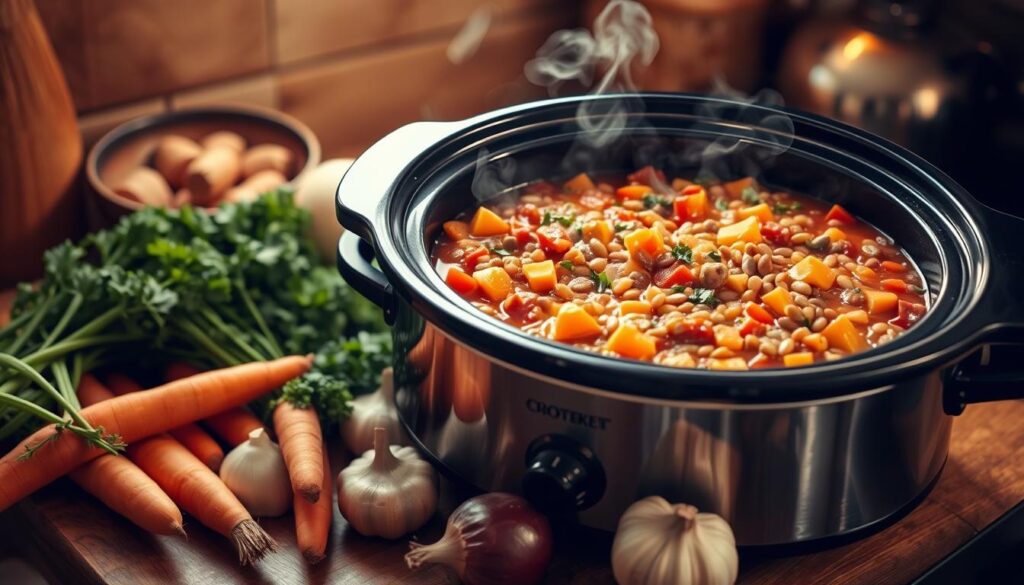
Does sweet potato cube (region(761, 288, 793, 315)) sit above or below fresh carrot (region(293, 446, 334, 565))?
above

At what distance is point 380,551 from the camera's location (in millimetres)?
2010

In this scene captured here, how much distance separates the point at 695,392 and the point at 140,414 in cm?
114

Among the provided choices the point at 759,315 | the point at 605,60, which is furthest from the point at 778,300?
the point at 605,60

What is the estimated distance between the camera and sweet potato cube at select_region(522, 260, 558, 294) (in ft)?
6.95

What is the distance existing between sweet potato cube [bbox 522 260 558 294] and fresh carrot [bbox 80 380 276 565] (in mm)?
661

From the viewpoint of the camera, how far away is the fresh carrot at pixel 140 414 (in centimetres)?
204

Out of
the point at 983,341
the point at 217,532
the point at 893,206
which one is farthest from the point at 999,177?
the point at 217,532

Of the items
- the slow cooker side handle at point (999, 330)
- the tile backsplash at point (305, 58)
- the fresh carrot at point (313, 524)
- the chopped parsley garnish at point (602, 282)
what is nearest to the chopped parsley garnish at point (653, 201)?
the chopped parsley garnish at point (602, 282)

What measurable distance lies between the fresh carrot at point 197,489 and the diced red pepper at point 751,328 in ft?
2.97

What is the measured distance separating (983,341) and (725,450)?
427mm

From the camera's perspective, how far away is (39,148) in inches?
108

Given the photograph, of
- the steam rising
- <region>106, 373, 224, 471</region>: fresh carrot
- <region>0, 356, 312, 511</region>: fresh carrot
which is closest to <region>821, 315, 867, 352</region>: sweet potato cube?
the steam rising

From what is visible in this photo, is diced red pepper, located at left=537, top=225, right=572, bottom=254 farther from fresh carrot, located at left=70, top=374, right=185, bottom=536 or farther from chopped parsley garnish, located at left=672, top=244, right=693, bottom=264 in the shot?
fresh carrot, located at left=70, top=374, right=185, bottom=536

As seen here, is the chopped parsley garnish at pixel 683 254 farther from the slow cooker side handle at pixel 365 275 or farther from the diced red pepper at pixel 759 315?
the slow cooker side handle at pixel 365 275
